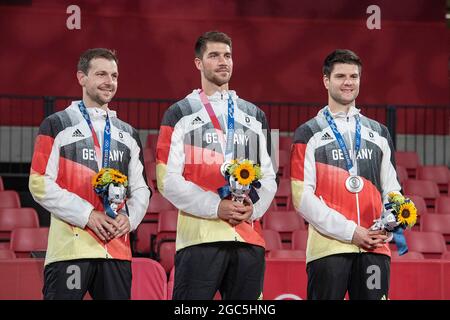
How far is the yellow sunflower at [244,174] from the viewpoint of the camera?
5152mm

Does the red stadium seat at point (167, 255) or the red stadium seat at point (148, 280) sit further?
the red stadium seat at point (167, 255)

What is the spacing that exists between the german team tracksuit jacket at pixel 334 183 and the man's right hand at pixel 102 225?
3.33ft

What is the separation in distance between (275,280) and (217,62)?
1943 mm

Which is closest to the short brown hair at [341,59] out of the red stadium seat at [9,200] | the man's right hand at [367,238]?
the man's right hand at [367,238]

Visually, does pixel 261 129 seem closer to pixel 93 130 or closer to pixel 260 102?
pixel 93 130

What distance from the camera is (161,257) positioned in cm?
806

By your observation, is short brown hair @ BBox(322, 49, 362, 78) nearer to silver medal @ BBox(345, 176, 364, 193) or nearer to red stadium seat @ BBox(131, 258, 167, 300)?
silver medal @ BBox(345, 176, 364, 193)

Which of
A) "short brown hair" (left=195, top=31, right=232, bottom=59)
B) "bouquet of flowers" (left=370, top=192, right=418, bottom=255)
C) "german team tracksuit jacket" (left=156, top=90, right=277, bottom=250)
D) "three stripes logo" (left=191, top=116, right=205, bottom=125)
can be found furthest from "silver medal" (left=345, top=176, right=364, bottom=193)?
"short brown hair" (left=195, top=31, right=232, bottom=59)

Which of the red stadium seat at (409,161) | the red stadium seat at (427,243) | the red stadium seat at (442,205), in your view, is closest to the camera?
the red stadium seat at (427,243)

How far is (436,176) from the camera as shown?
11148 mm

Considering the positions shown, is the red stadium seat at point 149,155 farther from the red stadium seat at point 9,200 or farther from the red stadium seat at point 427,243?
the red stadium seat at point 427,243

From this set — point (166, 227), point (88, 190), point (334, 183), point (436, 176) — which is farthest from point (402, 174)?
point (88, 190)

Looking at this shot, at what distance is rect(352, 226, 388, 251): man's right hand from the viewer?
539cm
